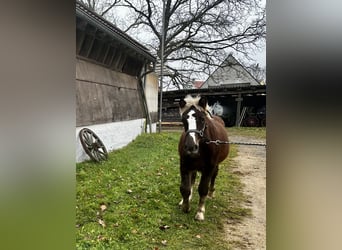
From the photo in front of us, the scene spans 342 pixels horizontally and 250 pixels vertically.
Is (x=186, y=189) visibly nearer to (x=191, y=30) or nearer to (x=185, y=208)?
(x=185, y=208)

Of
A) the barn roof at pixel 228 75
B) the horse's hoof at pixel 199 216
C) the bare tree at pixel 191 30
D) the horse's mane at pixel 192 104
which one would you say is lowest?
the horse's hoof at pixel 199 216

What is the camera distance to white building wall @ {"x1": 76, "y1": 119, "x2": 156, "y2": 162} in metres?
1.08

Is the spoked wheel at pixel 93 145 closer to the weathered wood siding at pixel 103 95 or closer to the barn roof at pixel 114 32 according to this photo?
the weathered wood siding at pixel 103 95

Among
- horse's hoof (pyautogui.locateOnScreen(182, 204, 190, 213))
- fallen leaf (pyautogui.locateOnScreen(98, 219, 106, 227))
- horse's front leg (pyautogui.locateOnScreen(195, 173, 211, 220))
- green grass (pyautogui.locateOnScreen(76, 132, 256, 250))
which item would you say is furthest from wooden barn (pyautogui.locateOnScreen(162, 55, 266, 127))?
fallen leaf (pyautogui.locateOnScreen(98, 219, 106, 227))

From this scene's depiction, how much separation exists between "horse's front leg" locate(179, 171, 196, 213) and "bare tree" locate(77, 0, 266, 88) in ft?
1.16

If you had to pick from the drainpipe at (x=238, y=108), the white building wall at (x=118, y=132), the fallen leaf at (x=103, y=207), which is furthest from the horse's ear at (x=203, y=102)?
the fallen leaf at (x=103, y=207)

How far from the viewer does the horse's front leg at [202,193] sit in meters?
1.02

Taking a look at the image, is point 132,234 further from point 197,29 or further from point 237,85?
point 197,29

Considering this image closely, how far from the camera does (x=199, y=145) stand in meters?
1.12

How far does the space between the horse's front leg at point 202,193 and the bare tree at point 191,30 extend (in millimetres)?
374

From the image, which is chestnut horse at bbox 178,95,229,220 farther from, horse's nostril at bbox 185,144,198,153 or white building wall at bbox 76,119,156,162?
white building wall at bbox 76,119,156,162

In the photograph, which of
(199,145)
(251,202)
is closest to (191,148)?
(199,145)
